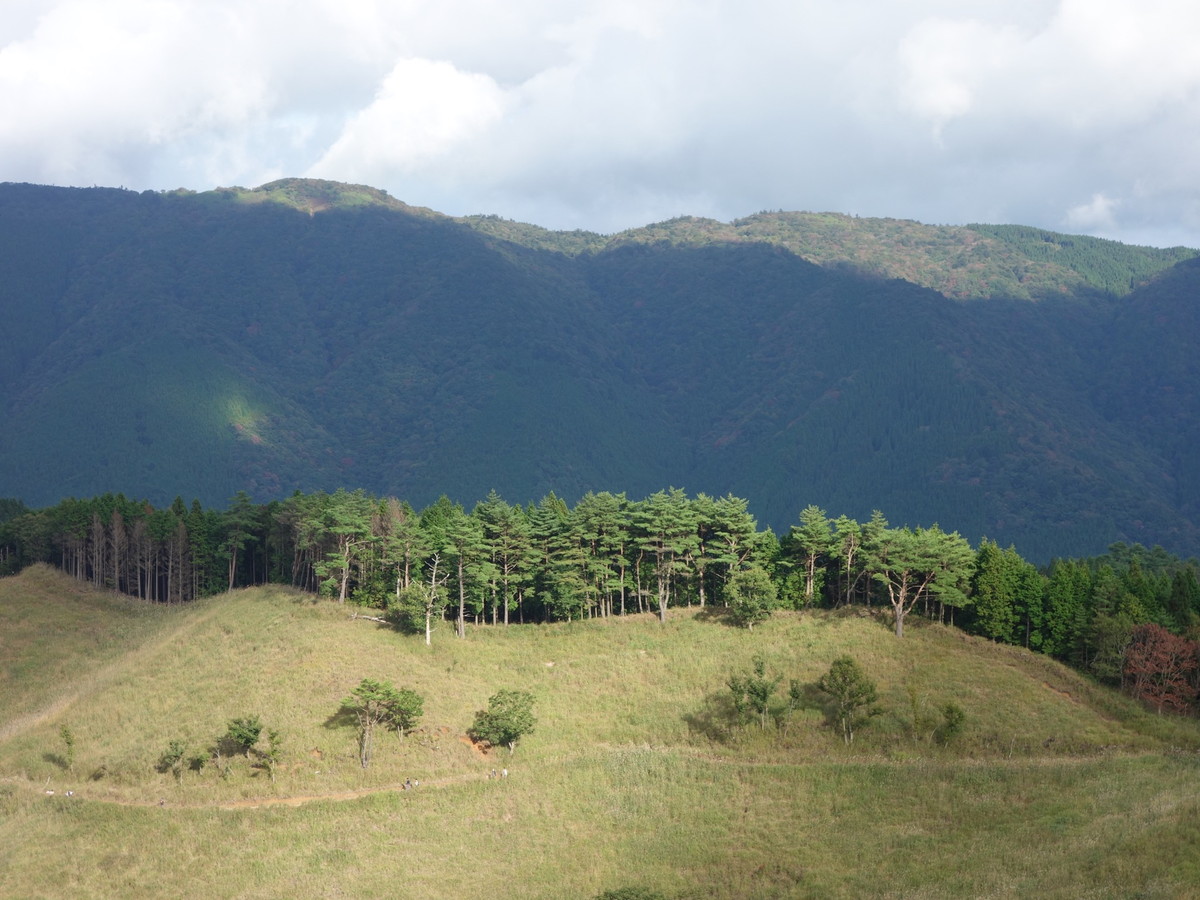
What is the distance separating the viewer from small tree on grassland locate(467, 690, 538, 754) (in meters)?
74.4

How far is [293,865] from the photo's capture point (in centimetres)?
6125

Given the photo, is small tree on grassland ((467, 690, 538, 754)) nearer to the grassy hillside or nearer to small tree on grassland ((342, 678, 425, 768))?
the grassy hillside

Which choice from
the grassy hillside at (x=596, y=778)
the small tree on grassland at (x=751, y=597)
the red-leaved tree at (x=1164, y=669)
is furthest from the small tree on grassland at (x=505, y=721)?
the red-leaved tree at (x=1164, y=669)

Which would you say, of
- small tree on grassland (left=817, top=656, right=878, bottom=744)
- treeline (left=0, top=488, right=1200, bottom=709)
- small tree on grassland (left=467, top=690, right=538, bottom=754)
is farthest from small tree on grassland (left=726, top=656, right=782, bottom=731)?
small tree on grassland (left=467, top=690, right=538, bottom=754)

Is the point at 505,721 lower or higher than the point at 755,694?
lower

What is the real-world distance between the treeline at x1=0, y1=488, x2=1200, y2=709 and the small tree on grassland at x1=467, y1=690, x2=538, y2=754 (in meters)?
14.9

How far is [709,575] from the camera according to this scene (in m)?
102

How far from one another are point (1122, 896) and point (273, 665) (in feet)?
193

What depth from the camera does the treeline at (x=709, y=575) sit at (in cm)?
8788

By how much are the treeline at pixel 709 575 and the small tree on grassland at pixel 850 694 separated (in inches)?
551

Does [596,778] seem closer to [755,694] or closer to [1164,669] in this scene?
[755,694]

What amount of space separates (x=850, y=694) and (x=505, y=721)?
81.5 feet

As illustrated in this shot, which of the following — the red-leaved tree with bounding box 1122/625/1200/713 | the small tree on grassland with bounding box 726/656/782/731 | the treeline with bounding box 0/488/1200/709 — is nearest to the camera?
the small tree on grassland with bounding box 726/656/782/731

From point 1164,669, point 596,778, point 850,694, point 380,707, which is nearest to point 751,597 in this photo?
point 850,694
